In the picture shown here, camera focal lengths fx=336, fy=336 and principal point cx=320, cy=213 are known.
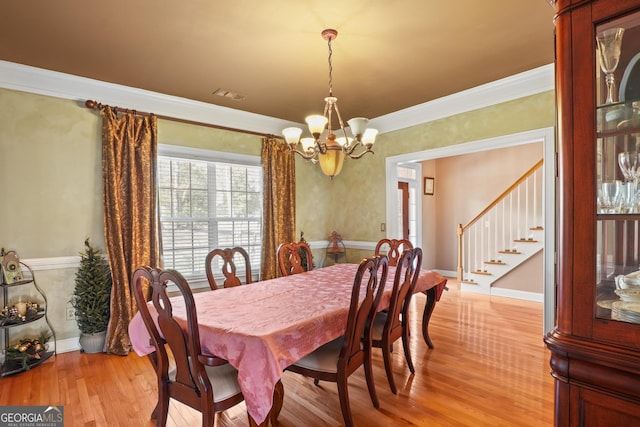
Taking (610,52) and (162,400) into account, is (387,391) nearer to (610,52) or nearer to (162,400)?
(162,400)

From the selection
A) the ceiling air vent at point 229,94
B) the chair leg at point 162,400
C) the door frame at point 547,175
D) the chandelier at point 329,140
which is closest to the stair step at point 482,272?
the door frame at point 547,175

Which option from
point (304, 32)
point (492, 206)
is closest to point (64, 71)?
point (304, 32)

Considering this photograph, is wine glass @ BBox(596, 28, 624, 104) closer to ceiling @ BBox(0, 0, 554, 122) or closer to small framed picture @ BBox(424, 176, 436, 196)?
ceiling @ BBox(0, 0, 554, 122)

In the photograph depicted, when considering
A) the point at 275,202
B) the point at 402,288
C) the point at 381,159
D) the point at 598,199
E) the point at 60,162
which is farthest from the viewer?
the point at 381,159

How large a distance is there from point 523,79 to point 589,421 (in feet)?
10.7

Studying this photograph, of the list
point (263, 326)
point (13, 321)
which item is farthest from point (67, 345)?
point (263, 326)

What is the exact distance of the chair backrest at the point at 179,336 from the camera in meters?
1.60

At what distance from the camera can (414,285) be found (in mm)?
2791

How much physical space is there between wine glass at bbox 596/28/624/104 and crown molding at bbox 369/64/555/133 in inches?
99.0

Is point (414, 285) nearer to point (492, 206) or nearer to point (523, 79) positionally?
point (523, 79)

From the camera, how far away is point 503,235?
19.0ft

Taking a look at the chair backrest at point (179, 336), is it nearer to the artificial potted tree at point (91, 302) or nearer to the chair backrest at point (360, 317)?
the chair backrest at point (360, 317)
